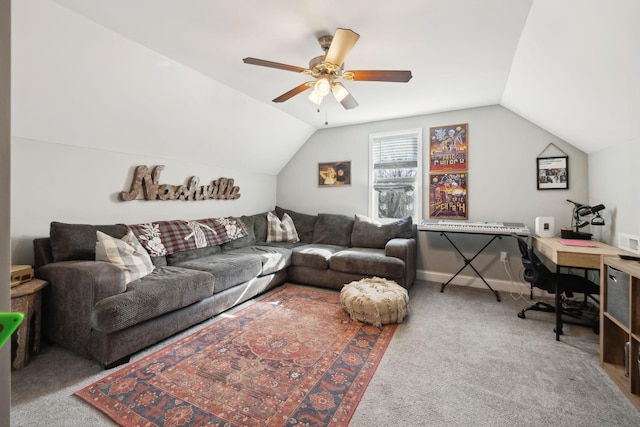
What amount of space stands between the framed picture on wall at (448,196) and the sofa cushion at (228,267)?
8.42ft

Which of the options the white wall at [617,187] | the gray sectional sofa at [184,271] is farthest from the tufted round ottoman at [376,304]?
the white wall at [617,187]

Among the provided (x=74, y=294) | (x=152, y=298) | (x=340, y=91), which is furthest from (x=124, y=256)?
(x=340, y=91)

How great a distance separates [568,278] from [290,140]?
397cm

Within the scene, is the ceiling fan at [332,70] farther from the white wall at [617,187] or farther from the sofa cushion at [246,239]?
the sofa cushion at [246,239]

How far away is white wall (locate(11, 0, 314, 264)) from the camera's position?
6.58ft

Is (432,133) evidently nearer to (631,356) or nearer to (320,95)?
(320,95)

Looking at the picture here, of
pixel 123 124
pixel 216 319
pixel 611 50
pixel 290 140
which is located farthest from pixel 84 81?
pixel 611 50

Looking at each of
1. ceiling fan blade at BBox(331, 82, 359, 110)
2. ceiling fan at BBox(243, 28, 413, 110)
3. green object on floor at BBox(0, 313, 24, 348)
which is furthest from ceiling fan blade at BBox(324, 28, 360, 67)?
green object on floor at BBox(0, 313, 24, 348)

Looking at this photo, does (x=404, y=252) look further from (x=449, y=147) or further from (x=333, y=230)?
(x=449, y=147)

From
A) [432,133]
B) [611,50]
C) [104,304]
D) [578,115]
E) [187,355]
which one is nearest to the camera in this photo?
[611,50]

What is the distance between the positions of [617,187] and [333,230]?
3141 millimetres

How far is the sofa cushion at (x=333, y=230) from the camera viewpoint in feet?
14.0

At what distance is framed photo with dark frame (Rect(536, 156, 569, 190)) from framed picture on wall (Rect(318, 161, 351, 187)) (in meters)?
2.53

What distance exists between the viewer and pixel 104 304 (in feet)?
5.98
